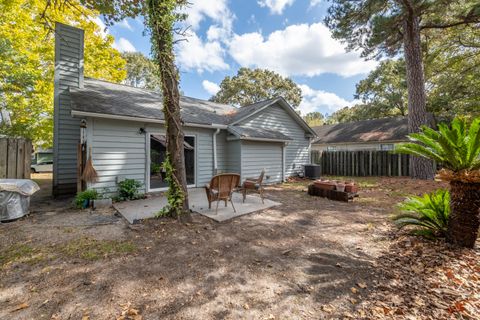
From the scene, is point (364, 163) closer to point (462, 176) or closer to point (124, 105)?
point (462, 176)

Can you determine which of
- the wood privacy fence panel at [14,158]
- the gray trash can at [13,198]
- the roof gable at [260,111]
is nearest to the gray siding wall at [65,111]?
the wood privacy fence panel at [14,158]

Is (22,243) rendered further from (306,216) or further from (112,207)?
(306,216)

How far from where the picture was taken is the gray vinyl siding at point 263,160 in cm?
924

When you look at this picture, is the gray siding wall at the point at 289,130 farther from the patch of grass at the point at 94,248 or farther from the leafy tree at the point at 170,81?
the patch of grass at the point at 94,248

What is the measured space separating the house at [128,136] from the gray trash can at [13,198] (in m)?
1.58

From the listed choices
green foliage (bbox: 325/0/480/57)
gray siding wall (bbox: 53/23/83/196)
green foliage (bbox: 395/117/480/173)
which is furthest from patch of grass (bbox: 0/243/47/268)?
green foliage (bbox: 325/0/480/57)

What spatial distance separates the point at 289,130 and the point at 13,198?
11.5m

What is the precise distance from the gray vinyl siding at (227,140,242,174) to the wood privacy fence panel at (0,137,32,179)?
6.87 m

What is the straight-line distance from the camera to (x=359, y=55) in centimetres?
1136

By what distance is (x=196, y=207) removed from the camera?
5.80m

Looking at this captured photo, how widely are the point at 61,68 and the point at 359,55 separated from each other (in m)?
13.8

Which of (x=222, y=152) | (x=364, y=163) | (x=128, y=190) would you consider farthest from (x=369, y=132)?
(x=128, y=190)

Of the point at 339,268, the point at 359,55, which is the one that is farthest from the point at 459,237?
the point at 359,55

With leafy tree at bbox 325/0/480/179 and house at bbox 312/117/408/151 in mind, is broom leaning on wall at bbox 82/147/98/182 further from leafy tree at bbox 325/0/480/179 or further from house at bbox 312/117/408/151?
house at bbox 312/117/408/151
